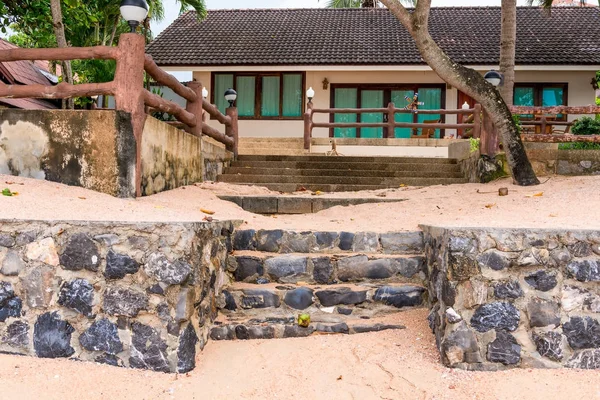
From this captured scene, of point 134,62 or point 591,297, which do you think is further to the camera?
point 134,62

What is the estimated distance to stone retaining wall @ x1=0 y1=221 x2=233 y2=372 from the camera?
11.3ft

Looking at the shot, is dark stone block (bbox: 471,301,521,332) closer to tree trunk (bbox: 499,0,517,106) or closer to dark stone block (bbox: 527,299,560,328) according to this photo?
dark stone block (bbox: 527,299,560,328)

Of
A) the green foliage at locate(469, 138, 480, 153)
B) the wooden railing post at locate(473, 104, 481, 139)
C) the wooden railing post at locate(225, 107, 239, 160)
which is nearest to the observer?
the green foliage at locate(469, 138, 480, 153)

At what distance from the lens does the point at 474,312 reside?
Result: 3584mm

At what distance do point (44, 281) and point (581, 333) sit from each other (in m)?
3.53

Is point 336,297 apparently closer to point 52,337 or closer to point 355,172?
point 52,337

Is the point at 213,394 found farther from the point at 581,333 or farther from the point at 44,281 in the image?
the point at 581,333

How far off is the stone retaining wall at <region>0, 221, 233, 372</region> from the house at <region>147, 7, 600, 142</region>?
45.0 ft

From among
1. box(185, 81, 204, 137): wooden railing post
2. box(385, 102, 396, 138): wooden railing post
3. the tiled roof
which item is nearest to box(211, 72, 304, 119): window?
the tiled roof

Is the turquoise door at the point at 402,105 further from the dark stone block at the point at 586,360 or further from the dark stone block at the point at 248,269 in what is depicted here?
A: the dark stone block at the point at 586,360

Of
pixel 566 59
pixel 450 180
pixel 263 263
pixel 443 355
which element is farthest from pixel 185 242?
pixel 566 59

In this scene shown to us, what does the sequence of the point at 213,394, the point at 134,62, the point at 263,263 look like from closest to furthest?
the point at 213,394 < the point at 263,263 < the point at 134,62

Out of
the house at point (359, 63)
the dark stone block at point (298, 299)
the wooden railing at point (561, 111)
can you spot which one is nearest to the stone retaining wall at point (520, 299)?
the dark stone block at point (298, 299)

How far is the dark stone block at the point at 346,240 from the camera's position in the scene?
4.92 metres
